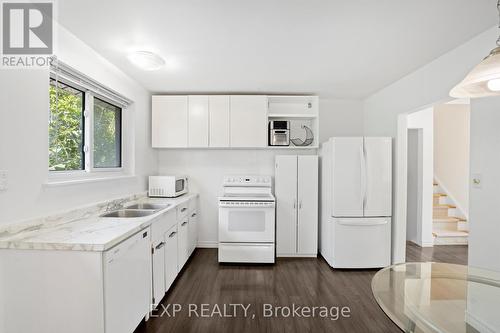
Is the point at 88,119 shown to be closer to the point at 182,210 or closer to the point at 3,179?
the point at 3,179

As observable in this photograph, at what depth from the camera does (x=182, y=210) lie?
2.91m

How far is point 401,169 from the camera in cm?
302

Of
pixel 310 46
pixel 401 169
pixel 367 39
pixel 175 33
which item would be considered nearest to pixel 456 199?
pixel 401 169

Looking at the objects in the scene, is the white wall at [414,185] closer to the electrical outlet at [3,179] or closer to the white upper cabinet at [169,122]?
the white upper cabinet at [169,122]

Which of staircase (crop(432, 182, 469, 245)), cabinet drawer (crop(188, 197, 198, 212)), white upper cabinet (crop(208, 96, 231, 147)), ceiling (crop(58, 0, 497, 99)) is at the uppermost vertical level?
ceiling (crop(58, 0, 497, 99))

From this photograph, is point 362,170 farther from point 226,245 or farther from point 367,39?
point 226,245

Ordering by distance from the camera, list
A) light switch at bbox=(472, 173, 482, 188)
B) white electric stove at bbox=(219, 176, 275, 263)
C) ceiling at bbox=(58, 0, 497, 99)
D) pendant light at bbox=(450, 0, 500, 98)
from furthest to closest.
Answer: white electric stove at bbox=(219, 176, 275, 263), light switch at bbox=(472, 173, 482, 188), ceiling at bbox=(58, 0, 497, 99), pendant light at bbox=(450, 0, 500, 98)

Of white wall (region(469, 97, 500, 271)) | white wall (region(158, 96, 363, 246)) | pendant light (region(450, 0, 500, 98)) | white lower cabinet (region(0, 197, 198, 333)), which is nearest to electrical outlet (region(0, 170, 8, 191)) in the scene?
white lower cabinet (region(0, 197, 198, 333))

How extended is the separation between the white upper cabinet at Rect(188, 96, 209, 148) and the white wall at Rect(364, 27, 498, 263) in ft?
8.46

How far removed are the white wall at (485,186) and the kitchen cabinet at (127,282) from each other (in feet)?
9.01

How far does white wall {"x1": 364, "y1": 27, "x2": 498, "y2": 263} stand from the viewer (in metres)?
2.00

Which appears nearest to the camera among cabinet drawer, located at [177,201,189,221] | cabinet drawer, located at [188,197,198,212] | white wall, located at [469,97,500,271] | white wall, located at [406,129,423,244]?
white wall, located at [469,97,500,271]

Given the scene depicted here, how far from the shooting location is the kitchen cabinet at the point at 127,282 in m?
1.40

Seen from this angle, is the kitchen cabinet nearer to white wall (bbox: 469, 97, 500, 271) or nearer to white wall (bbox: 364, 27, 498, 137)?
white wall (bbox: 469, 97, 500, 271)
